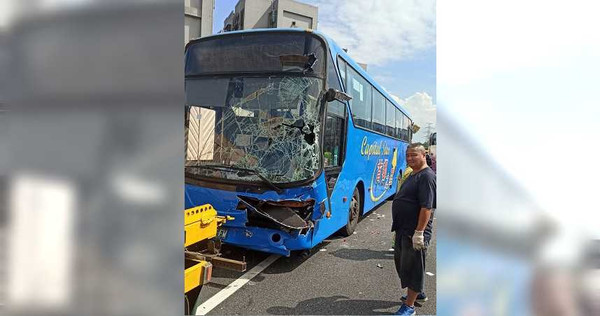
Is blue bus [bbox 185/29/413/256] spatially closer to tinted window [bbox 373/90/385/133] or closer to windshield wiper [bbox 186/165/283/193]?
windshield wiper [bbox 186/165/283/193]

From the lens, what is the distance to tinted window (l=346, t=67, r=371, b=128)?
17.1 feet

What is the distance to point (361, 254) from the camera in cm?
491

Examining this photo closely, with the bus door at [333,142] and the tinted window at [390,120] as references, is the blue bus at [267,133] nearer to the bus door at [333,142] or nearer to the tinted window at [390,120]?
the bus door at [333,142]

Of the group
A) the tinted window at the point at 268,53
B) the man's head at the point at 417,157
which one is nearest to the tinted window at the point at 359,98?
the tinted window at the point at 268,53

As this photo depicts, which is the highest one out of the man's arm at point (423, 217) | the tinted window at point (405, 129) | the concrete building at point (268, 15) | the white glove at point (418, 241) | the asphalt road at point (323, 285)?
the concrete building at point (268, 15)

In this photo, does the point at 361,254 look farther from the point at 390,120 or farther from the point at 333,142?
the point at 390,120

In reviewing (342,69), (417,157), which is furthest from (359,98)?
(417,157)

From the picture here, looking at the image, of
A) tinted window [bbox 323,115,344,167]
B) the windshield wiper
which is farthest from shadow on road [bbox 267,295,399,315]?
tinted window [bbox 323,115,344,167]

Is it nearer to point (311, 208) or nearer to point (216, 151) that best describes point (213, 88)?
point (216, 151)

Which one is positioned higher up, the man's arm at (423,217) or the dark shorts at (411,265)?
the man's arm at (423,217)

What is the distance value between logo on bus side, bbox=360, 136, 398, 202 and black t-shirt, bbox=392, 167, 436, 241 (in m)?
2.54

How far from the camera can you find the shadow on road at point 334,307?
129 inches

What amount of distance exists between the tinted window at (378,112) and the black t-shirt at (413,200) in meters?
3.42
